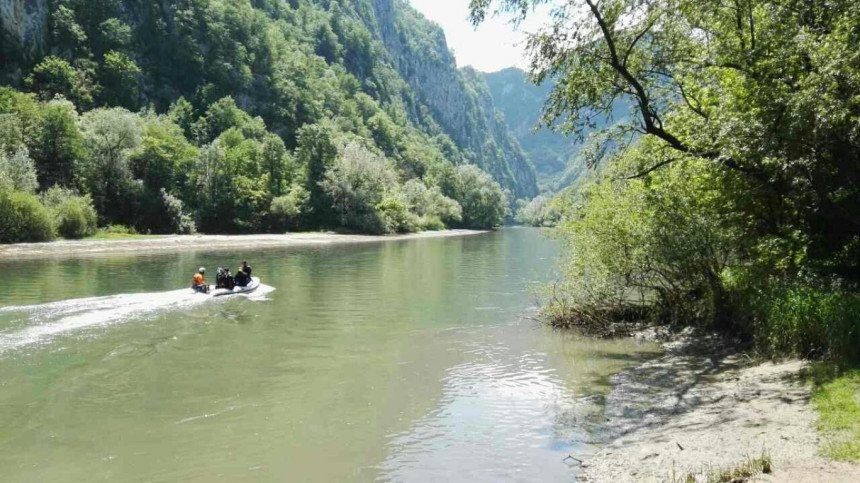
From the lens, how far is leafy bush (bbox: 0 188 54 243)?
55406mm

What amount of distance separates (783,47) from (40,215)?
6339 cm

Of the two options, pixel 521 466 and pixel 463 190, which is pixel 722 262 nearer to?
pixel 521 466

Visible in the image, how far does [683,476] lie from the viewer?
944 centimetres

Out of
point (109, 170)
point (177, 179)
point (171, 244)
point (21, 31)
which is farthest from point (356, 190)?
point (21, 31)

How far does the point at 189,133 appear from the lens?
405 feet

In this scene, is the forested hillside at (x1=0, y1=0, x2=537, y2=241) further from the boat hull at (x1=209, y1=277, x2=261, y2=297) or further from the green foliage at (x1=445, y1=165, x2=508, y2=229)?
the boat hull at (x1=209, y1=277, x2=261, y2=297)

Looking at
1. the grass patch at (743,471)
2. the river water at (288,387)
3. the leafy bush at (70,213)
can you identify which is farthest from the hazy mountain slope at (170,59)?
the grass patch at (743,471)

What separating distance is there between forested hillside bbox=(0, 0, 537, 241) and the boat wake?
37.5 meters

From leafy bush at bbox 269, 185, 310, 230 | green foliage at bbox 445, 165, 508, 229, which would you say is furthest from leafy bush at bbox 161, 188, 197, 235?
green foliage at bbox 445, 165, 508, 229

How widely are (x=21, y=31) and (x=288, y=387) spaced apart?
123026 mm

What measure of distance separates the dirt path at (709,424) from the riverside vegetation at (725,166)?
767 millimetres

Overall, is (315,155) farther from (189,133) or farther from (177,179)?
(189,133)

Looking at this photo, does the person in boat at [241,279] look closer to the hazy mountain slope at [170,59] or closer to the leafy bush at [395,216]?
the leafy bush at [395,216]

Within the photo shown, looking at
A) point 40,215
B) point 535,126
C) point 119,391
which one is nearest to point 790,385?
point 535,126
